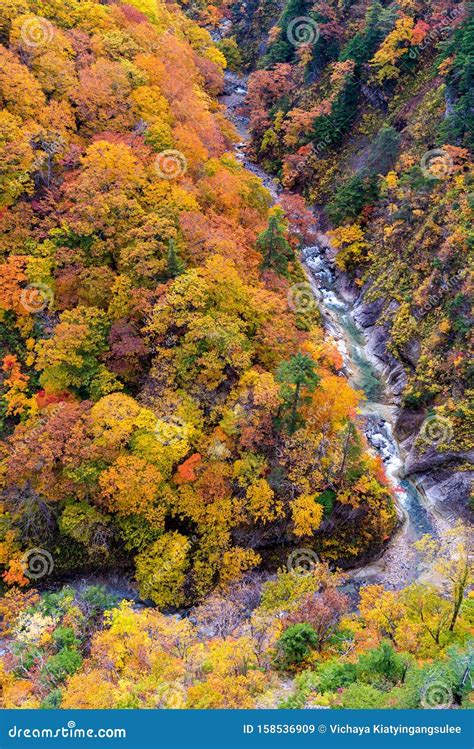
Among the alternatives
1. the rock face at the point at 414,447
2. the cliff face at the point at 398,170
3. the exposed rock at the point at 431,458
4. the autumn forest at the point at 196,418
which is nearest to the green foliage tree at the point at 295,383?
the autumn forest at the point at 196,418

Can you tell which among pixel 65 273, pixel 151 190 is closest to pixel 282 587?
pixel 65 273

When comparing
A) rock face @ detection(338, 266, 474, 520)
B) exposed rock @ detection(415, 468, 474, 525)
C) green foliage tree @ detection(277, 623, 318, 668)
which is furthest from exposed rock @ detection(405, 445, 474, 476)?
green foliage tree @ detection(277, 623, 318, 668)

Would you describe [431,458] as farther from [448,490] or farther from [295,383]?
[295,383]

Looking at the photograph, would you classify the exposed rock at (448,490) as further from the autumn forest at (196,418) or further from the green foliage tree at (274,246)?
the green foliage tree at (274,246)

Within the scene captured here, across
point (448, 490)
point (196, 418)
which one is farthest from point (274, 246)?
point (448, 490)

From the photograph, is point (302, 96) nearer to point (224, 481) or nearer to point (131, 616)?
point (224, 481)

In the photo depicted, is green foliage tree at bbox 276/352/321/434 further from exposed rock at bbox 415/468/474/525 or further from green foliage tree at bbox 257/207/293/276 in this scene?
exposed rock at bbox 415/468/474/525
